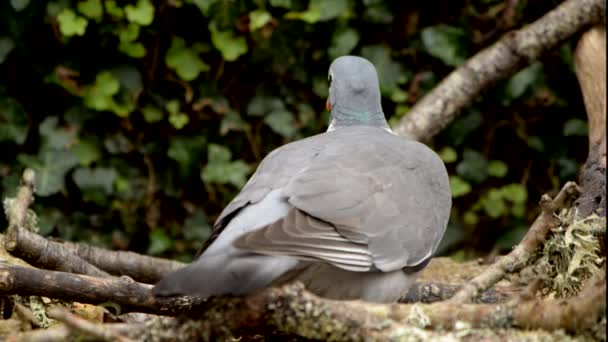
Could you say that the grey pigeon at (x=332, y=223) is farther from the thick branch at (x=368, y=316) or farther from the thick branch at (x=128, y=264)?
the thick branch at (x=128, y=264)

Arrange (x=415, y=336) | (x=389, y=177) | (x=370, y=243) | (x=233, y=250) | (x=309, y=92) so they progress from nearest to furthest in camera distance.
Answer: (x=415, y=336)
(x=233, y=250)
(x=370, y=243)
(x=389, y=177)
(x=309, y=92)

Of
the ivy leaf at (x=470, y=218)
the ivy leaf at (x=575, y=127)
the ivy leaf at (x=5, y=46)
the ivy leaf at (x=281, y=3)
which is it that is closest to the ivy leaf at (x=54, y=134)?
the ivy leaf at (x=5, y=46)

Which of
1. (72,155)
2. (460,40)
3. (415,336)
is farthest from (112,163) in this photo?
(415,336)

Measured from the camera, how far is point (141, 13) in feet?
16.6

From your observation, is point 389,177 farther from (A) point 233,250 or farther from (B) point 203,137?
(B) point 203,137

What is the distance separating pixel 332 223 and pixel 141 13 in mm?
2820

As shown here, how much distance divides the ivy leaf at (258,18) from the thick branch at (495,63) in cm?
93

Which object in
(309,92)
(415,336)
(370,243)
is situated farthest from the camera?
(309,92)

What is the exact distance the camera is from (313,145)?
3014 millimetres

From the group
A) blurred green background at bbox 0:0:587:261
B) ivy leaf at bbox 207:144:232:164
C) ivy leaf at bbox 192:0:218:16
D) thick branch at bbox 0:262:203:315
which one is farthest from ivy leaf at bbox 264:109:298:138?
thick branch at bbox 0:262:203:315

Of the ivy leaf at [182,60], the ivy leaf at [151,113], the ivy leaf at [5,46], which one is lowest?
the ivy leaf at [151,113]

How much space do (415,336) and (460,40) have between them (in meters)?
3.41

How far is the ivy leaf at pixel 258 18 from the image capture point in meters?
5.12

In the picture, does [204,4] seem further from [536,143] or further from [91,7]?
[536,143]
